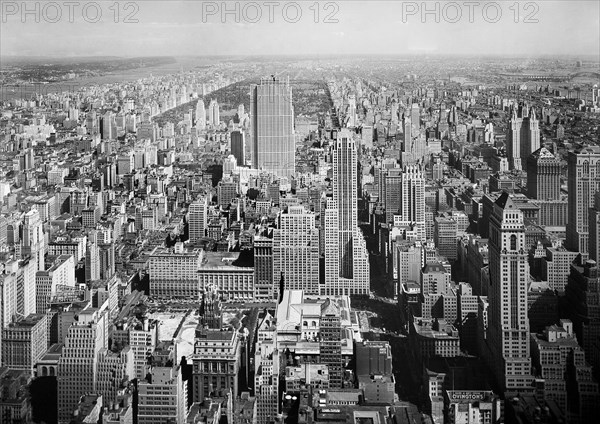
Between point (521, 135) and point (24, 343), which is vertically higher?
point (521, 135)

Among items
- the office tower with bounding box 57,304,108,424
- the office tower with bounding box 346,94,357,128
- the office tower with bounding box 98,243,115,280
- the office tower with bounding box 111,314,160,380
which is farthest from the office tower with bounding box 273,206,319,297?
the office tower with bounding box 57,304,108,424

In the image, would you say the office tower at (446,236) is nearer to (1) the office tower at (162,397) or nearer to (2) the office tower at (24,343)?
(1) the office tower at (162,397)

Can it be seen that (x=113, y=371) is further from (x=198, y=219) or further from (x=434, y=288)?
(x=198, y=219)

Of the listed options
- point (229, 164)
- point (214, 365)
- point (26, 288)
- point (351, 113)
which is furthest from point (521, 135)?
point (229, 164)

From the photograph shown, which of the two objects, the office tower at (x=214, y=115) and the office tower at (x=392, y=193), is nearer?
the office tower at (x=392, y=193)

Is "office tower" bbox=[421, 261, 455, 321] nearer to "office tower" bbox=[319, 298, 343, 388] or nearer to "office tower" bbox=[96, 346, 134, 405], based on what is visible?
"office tower" bbox=[319, 298, 343, 388]

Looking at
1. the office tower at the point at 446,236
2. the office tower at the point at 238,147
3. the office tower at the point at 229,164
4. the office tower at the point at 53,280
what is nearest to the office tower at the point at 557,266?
the office tower at the point at 446,236

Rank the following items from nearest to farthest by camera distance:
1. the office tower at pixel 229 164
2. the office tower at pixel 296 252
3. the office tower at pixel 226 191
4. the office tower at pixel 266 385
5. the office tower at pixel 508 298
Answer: the office tower at pixel 266 385
the office tower at pixel 508 298
the office tower at pixel 296 252
the office tower at pixel 226 191
the office tower at pixel 229 164
